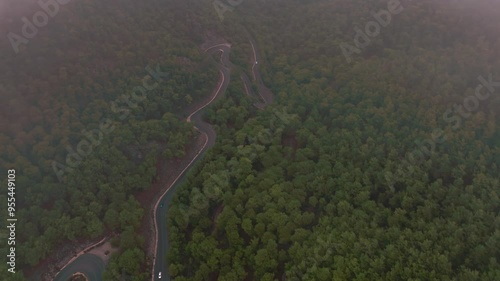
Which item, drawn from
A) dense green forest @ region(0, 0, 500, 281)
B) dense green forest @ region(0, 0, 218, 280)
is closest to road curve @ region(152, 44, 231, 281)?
dense green forest @ region(0, 0, 500, 281)

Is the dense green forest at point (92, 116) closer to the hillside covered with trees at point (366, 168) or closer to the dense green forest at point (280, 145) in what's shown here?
the dense green forest at point (280, 145)

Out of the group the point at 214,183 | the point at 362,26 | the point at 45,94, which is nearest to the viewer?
the point at 214,183

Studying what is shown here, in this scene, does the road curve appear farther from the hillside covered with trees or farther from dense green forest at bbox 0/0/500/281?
the hillside covered with trees

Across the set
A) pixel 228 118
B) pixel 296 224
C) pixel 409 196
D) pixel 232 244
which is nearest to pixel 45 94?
pixel 228 118

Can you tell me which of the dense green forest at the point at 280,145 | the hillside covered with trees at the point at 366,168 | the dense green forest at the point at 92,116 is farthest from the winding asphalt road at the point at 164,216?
the hillside covered with trees at the point at 366,168

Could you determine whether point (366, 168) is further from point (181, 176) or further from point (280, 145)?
point (181, 176)

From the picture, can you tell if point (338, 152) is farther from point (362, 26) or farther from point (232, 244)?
point (362, 26)
